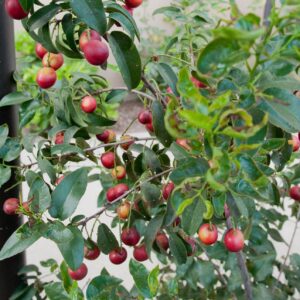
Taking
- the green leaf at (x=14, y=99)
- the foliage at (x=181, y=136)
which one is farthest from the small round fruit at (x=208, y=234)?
the green leaf at (x=14, y=99)

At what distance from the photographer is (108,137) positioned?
765 millimetres

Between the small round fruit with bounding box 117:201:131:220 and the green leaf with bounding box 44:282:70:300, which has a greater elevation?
the green leaf with bounding box 44:282:70:300

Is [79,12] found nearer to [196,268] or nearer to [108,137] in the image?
[108,137]

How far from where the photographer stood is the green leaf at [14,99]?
0.73 metres

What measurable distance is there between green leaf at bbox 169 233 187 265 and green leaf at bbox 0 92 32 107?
32 centimetres

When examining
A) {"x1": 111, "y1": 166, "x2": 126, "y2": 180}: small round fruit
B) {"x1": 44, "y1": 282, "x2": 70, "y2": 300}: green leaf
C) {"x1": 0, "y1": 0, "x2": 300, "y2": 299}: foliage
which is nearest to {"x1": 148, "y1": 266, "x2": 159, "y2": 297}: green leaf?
{"x1": 0, "y1": 0, "x2": 300, "y2": 299}: foliage

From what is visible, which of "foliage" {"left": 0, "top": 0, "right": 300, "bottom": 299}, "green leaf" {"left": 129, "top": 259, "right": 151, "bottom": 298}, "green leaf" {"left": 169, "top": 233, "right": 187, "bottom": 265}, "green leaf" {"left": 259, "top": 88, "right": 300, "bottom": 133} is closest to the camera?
"foliage" {"left": 0, "top": 0, "right": 300, "bottom": 299}

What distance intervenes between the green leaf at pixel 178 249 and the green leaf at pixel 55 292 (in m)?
0.18

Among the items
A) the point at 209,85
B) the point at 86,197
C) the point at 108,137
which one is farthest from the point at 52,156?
the point at 86,197

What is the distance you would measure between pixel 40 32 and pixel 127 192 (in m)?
0.24

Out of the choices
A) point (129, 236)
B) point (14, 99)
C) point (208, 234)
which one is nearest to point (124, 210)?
point (129, 236)

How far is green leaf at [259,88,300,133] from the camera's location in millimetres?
465

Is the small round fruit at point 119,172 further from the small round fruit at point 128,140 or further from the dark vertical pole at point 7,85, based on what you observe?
the dark vertical pole at point 7,85

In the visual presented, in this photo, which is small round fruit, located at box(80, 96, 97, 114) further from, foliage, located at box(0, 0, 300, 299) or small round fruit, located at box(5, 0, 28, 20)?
small round fruit, located at box(5, 0, 28, 20)
